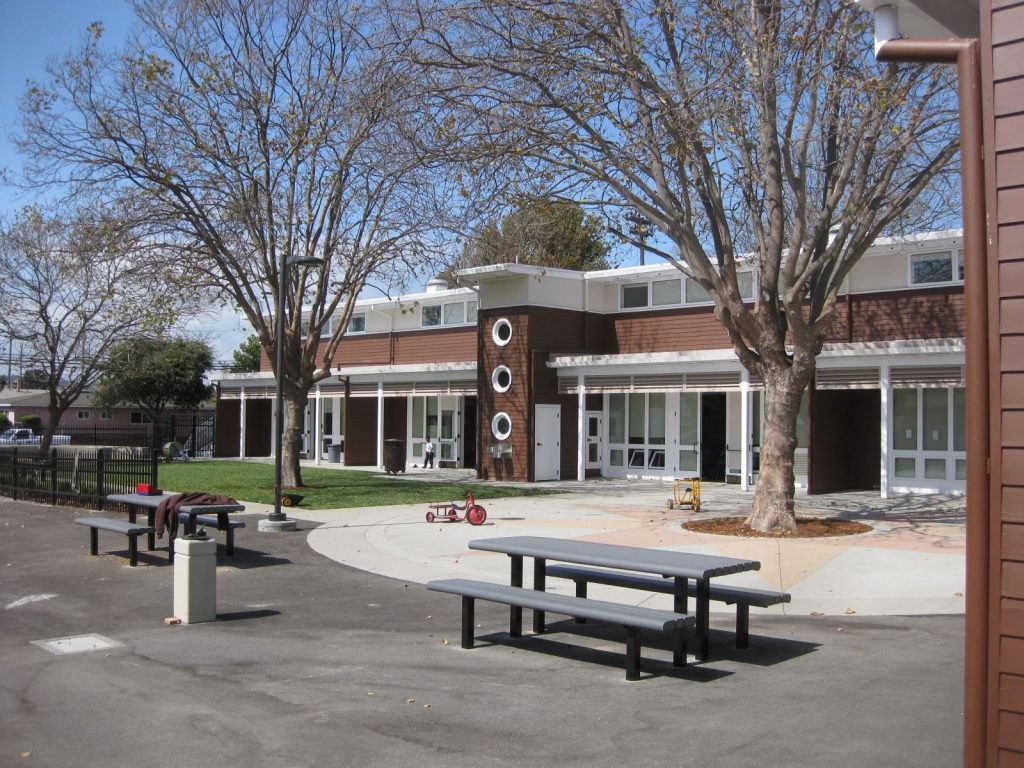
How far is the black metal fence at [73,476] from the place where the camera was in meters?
17.4

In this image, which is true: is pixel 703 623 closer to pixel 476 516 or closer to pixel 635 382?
pixel 476 516

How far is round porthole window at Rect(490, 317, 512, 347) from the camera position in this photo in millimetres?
27328

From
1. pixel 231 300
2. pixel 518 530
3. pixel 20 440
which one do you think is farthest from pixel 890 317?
pixel 20 440

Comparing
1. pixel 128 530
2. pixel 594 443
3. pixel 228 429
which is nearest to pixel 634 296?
pixel 594 443

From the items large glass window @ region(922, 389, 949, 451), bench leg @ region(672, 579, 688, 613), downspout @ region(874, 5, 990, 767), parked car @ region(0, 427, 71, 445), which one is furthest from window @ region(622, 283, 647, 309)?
parked car @ region(0, 427, 71, 445)

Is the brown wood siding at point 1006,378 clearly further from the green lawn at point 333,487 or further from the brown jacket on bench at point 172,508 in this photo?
the green lawn at point 333,487

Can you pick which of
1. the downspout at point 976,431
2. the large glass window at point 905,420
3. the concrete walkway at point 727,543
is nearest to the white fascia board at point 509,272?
the concrete walkway at point 727,543

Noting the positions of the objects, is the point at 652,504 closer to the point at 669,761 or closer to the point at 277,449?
the point at 277,449

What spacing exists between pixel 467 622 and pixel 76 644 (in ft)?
11.1

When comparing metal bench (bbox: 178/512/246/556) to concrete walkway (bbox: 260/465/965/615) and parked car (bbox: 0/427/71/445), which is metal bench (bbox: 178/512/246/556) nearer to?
concrete walkway (bbox: 260/465/965/615)

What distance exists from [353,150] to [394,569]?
38.0 ft

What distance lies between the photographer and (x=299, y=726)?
5.99m

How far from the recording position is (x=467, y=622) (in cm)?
813

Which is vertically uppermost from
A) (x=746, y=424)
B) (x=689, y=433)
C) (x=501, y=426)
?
(x=746, y=424)
